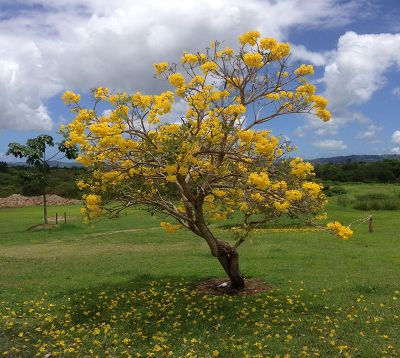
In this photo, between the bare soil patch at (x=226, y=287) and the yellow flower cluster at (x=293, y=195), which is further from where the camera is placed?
the bare soil patch at (x=226, y=287)

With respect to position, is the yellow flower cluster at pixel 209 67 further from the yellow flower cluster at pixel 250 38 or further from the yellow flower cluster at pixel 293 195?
the yellow flower cluster at pixel 293 195

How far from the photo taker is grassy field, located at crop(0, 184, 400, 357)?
832 cm

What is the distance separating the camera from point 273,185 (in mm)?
9742

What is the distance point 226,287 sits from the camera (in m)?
11.6

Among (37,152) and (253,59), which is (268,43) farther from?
(37,152)

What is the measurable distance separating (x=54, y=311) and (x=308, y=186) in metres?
6.14

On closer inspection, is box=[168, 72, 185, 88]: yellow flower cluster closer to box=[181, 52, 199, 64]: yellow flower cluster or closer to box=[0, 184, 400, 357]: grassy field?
box=[181, 52, 199, 64]: yellow flower cluster

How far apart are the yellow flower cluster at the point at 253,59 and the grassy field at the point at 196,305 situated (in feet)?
16.7

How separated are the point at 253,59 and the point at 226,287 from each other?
552 cm

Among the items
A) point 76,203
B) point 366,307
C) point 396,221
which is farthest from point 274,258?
point 76,203

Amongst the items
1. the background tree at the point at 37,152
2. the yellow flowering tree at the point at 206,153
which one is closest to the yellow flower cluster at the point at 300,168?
the yellow flowering tree at the point at 206,153

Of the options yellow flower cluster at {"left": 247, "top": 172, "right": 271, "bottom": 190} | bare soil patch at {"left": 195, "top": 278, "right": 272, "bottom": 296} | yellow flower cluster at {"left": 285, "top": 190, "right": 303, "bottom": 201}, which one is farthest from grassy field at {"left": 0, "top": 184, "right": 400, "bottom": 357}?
yellow flower cluster at {"left": 247, "top": 172, "right": 271, "bottom": 190}

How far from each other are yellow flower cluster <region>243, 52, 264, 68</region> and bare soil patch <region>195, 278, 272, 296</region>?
535 cm

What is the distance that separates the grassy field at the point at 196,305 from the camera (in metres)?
8.32
